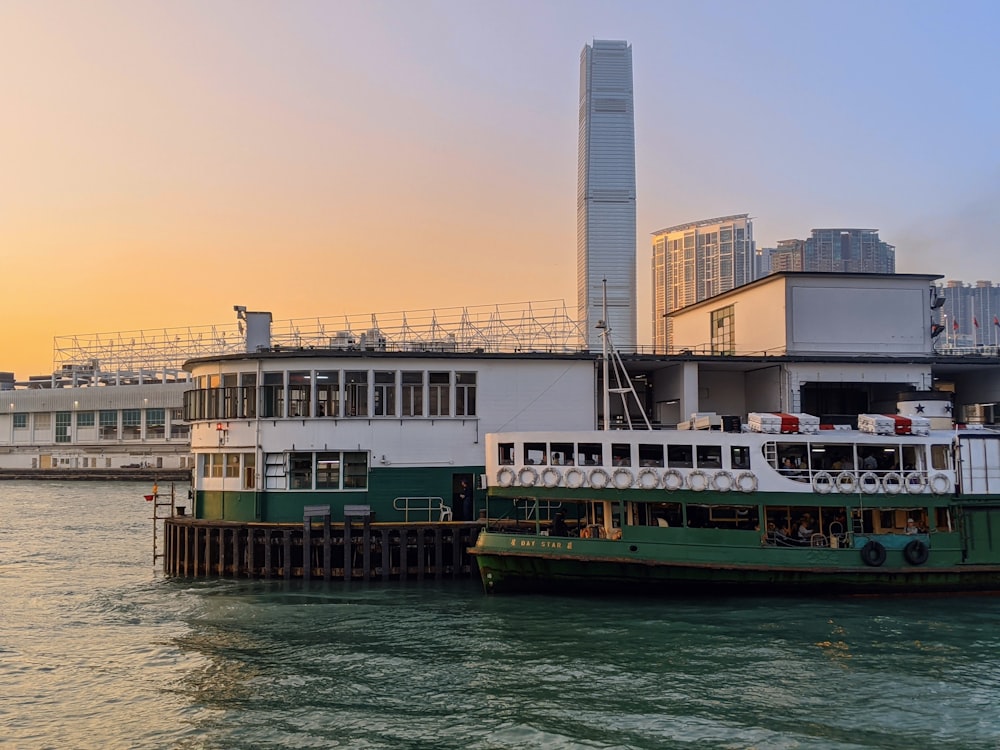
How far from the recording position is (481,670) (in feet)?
55.9

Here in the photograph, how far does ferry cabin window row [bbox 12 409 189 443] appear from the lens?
97438mm

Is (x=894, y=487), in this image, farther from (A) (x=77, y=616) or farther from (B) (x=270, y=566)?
(A) (x=77, y=616)

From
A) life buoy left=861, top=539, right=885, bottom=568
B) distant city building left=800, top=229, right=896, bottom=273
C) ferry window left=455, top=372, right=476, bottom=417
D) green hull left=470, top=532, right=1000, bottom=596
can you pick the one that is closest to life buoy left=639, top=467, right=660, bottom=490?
green hull left=470, top=532, right=1000, bottom=596

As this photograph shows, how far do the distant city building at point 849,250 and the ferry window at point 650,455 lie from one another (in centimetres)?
8178

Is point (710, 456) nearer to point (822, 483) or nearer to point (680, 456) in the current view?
point (680, 456)

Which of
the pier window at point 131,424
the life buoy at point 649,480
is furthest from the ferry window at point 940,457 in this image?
the pier window at point 131,424

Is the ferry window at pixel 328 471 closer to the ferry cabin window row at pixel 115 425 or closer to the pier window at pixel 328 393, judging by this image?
the pier window at pixel 328 393

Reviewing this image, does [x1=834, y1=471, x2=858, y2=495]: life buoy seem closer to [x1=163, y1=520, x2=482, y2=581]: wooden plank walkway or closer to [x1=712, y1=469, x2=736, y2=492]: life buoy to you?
[x1=712, y1=469, x2=736, y2=492]: life buoy

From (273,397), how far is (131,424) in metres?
78.4

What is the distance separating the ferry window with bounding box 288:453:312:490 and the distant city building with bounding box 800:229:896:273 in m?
83.1

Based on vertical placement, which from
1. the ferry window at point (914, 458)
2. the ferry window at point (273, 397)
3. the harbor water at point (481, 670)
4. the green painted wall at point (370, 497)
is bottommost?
the harbor water at point (481, 670)

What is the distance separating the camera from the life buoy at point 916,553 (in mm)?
23562

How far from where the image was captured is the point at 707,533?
23.6 meters

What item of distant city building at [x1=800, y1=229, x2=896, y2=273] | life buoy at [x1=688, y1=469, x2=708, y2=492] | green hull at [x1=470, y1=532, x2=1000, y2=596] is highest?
distant city building at [x1=800, y1=229, x2=896, y2=273]
